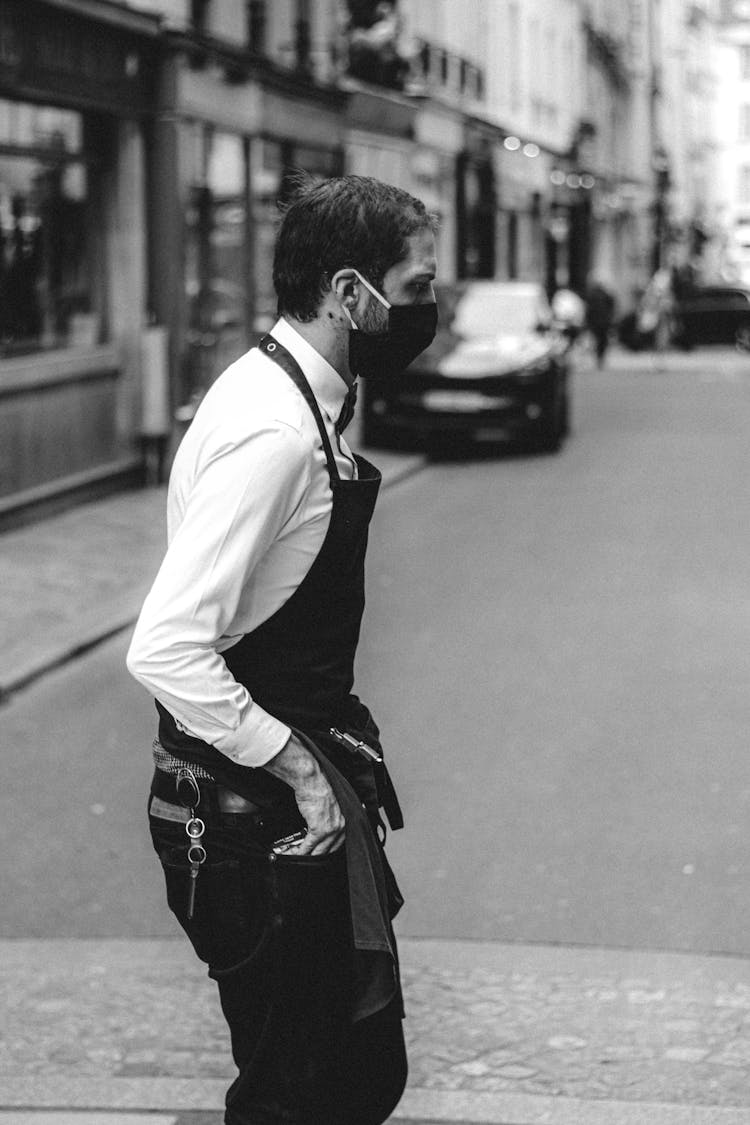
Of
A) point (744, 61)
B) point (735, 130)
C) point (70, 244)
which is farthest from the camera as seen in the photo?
point (744, 61)

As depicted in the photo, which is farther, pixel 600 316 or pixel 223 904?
pixel 600 316

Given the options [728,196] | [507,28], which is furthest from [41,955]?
[728,196]

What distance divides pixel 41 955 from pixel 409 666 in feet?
14.0

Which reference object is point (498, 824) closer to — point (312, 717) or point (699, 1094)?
point (699, 1094)

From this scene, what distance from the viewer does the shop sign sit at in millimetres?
14336

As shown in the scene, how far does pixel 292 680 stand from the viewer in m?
2.95

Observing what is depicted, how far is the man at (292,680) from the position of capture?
9.18 feet

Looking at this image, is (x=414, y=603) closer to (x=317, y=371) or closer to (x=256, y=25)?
(x=317, y=371)

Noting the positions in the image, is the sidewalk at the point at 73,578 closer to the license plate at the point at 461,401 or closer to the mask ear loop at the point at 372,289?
the license plate at the point at 461,401

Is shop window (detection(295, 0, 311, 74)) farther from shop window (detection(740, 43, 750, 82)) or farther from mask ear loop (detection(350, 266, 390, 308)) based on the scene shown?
shop window (detection(740, 43, 750, 82))

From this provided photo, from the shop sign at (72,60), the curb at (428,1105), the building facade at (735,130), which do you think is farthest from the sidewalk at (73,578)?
the building facade at (735,130)

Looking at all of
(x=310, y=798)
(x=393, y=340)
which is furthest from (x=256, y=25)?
(x=310, y=798)

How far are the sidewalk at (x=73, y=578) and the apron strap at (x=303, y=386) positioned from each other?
235 inches

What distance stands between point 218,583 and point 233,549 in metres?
0.05
